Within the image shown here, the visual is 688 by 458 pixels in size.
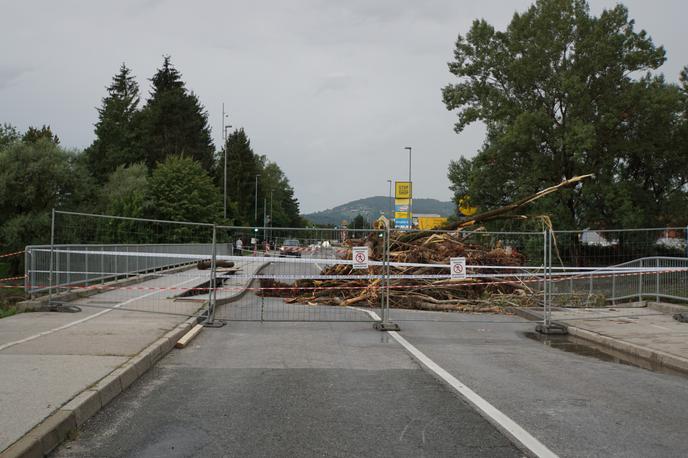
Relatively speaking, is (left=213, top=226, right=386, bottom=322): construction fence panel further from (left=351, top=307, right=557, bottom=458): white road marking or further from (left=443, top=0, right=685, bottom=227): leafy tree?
(left=443, top=0, right=685, bottom=227): leafy tree

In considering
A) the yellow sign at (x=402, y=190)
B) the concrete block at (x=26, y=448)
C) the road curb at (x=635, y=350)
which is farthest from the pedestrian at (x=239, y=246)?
the yellow sign at (x=402, y=190)

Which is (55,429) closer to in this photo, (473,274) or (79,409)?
(79,409)

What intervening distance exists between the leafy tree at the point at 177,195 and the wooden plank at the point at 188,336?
3644 centimetres

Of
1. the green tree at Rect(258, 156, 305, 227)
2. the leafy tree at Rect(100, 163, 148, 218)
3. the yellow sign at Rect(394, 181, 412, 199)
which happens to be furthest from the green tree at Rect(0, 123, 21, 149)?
the green tree at Rect(258, 156, 305, 227)

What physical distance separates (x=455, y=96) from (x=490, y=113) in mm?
2531

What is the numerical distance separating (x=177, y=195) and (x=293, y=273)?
112ft

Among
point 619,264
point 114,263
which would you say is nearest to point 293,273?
point 114,263

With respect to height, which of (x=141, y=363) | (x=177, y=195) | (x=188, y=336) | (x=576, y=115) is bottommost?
(x=188, y=336)

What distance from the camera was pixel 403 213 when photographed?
5712 cm

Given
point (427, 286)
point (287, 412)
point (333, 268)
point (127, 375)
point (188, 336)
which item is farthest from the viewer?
point (333, 268)

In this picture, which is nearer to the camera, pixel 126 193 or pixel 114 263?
pixel 114 263

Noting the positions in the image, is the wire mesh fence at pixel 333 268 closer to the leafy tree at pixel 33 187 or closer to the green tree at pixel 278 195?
A: the leafy tree at pixel 33 187

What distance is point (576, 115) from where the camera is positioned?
30938 millimetres

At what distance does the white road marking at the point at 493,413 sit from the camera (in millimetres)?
4758
